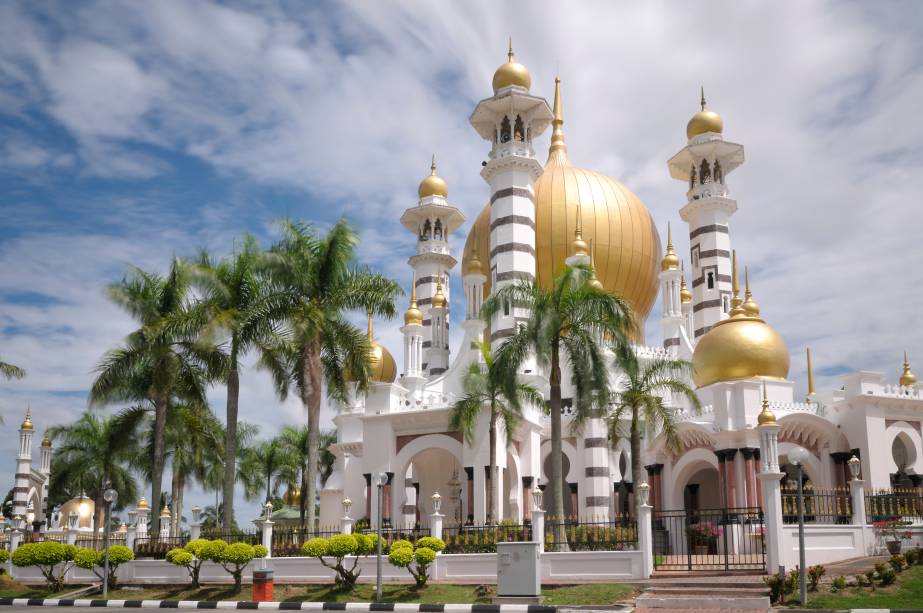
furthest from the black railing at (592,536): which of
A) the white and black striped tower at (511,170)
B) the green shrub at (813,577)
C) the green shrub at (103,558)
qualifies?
the white and black striped tower at (511,170)

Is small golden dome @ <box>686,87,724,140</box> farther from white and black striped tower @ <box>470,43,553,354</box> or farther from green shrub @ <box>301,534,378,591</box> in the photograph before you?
green shrub @ <box>301,534,378,591</box>

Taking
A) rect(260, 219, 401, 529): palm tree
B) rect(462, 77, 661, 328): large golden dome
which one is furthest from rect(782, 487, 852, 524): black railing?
rect(462, 77, 661, 328): large golden dome

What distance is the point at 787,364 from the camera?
33.8m

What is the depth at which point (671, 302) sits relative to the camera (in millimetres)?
43781

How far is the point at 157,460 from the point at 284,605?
9.54 m

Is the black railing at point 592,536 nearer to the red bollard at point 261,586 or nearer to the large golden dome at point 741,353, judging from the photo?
the red bollard at point 261,586

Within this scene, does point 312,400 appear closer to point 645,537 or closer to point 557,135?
point 645,537

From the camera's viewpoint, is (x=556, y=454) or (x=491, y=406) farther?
(x=491, y=406)

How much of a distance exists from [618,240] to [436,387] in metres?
11.7

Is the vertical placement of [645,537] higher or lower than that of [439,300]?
lower

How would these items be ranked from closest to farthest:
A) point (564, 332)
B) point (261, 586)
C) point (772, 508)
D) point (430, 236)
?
point (772, 508), point (261, 586), point (564, 332), point (430, 236)

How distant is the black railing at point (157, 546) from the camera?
27.3m

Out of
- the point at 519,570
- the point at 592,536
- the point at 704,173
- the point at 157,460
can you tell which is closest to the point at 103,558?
the point at 157,460

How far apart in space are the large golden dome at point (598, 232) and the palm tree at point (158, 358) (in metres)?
15.8
